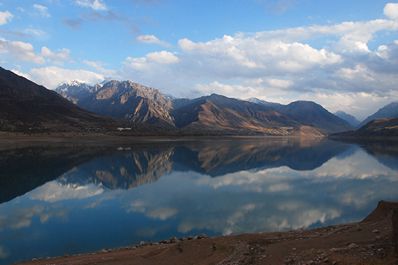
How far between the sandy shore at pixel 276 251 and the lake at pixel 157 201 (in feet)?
27.1

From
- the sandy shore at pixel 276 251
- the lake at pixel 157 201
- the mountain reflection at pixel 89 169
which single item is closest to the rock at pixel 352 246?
the sandy shore at pixel 276 251

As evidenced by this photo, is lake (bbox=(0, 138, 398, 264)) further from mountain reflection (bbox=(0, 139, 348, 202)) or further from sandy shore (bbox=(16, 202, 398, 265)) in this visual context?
sandy shore (bbox=(16, 202, 398, 265))

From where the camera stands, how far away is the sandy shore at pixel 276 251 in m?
19.0

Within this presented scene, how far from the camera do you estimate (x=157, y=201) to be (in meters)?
54.8

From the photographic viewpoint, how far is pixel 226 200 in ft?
179

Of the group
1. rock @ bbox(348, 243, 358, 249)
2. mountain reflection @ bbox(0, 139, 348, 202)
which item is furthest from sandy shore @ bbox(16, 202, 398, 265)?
mountain reflection @ bbox(0, 139, 348, 202)

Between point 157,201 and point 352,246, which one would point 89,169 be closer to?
point 157,201

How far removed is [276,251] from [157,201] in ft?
110

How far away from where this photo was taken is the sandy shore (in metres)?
19.0

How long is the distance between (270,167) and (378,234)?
80.3 m

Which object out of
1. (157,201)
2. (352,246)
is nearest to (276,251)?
(352,246)

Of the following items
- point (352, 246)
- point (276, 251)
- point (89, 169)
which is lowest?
point (89, 169)

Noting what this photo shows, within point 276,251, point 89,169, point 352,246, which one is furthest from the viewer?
point 89,169

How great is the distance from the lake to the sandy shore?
27.1 feet
